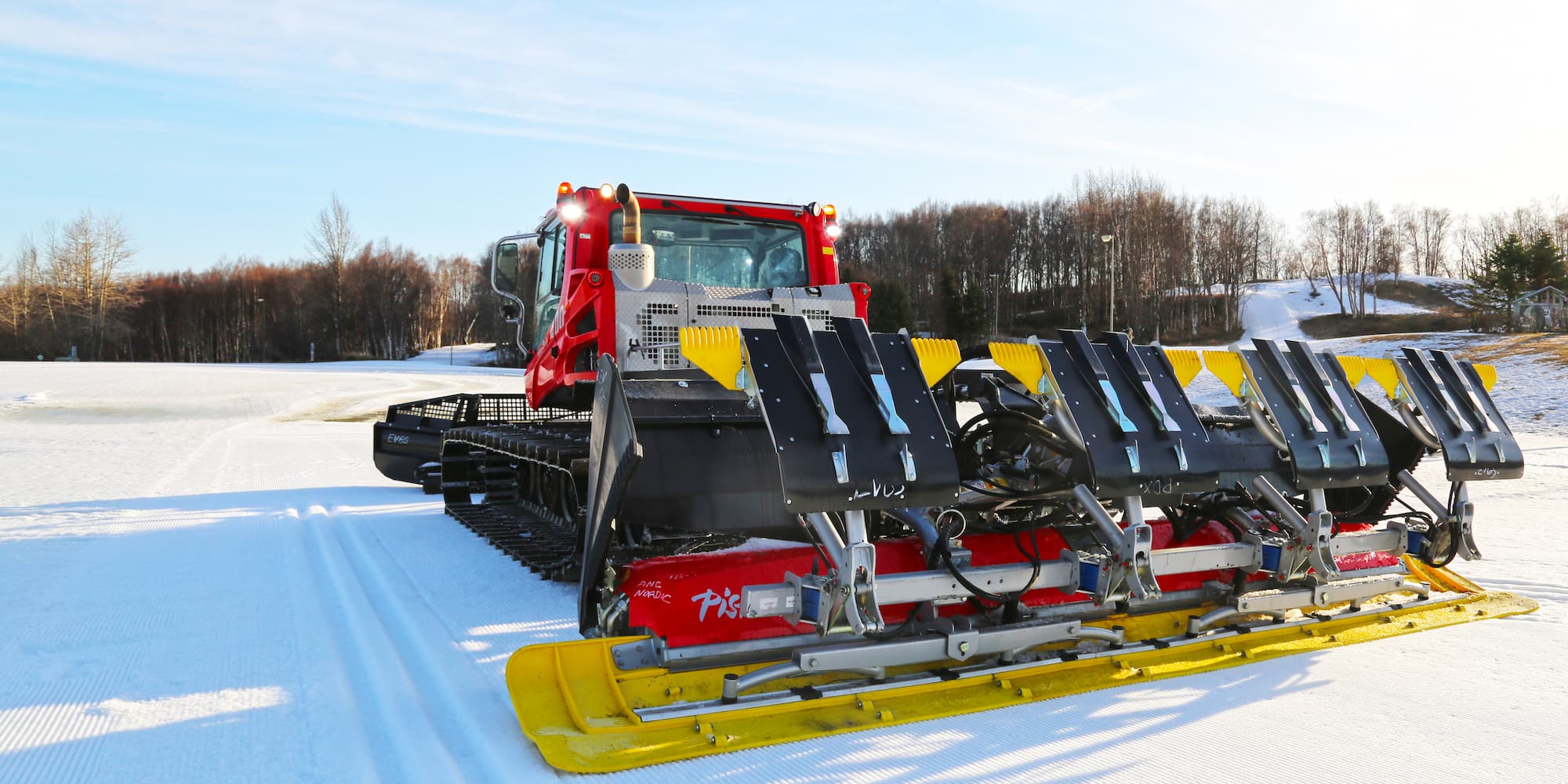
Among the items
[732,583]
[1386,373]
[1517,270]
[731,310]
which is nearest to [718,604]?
[732,583]

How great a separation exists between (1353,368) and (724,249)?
3.67 metres

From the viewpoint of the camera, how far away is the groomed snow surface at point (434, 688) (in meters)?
2.81

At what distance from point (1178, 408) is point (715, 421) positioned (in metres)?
1.95

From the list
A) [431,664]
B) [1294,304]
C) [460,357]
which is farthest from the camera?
[460,357]

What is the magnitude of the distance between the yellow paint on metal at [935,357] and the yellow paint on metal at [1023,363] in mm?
158

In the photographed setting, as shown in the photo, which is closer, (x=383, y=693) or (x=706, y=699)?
(x=706, y=699)

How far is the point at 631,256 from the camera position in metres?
5.21

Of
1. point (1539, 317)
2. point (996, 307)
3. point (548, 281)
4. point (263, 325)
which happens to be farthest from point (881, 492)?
point (263, 325)

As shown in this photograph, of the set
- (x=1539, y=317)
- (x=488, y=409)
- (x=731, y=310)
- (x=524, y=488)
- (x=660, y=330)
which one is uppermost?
(x=1539, y=317)

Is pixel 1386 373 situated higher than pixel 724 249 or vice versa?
pixel 724 249

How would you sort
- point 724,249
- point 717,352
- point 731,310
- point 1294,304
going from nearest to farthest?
1. point 717,352
2. point 731,310
3. point 724,249
4. point 1294,304

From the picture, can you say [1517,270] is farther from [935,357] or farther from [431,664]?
[431,664]

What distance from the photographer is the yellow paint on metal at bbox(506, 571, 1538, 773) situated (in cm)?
284

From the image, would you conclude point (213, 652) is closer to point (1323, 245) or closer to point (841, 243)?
point (841, 243)
